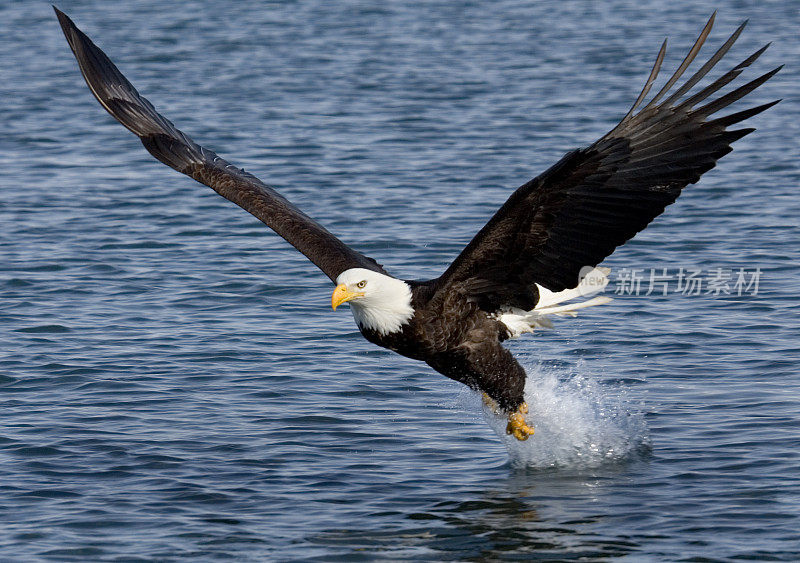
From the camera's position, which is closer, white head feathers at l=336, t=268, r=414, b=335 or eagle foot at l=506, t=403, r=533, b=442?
white head feathers at l=336, t=268, r=414, b=335

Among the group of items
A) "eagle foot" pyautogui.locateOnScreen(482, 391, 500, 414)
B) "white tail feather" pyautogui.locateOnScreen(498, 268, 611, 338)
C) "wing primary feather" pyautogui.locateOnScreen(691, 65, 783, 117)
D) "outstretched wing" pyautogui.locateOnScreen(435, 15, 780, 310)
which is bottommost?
"eagle foot" pyautogui.locateOnScreen(482, 391, 500, 414)

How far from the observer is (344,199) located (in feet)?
46.5

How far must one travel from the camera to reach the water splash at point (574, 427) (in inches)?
314

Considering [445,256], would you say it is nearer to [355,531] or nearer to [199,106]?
[355,531]

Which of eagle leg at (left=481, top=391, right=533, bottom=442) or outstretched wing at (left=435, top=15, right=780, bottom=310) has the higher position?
outstretched wing at (left=435, top=15, right=780, bottom=310)

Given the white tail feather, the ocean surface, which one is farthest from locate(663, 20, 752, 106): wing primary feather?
the ocean surface

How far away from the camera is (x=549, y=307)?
25.8ft

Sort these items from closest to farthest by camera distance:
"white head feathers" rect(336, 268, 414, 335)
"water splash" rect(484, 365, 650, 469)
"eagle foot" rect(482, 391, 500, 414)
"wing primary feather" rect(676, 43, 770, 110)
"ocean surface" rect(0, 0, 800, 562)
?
"wing primary feather" rect(676, 43, 770, 110)
"ocean surface" rect(0, 0, 800, 562)
"white head feathers" rect(336, 268, 414, 335)
"water splash" rect(484, 365, 650, 469)
"eagle foot" rect(482, 391, 500, 414)

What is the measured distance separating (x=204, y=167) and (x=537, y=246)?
266 centimetres

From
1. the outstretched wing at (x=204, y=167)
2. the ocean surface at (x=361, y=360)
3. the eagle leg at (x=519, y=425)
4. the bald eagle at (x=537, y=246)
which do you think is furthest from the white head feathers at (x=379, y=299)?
the eagle leg at (x=519, y=425)

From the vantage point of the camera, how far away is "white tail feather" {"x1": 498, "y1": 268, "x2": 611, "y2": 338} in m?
7.82

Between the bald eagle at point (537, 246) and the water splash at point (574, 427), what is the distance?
0.54 feet

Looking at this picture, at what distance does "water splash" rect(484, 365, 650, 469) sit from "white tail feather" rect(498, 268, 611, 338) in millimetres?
587

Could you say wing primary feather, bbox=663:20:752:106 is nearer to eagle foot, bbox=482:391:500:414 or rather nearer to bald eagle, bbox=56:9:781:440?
bald eagle, bbox=56:9:781:440
